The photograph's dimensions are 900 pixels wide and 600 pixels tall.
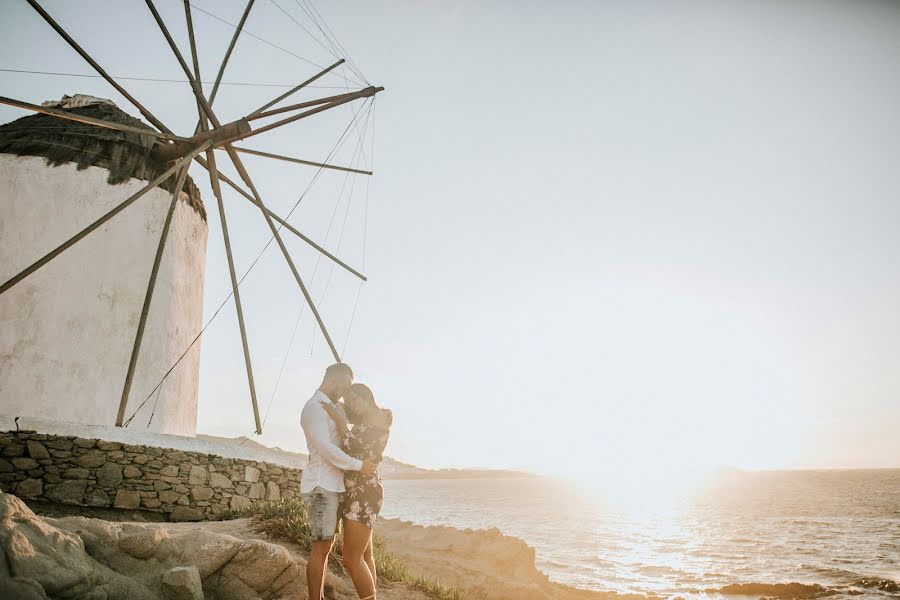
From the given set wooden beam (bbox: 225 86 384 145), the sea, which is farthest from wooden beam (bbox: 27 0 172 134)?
the sea

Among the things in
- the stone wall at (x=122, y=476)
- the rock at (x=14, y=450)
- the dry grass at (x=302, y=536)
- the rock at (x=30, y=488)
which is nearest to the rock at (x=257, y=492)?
the stone wall at (x=122, y=476)

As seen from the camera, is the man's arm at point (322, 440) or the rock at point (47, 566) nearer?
the rock at point (47, 566)

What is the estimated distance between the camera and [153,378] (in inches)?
359

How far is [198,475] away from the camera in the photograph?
25.5 feet

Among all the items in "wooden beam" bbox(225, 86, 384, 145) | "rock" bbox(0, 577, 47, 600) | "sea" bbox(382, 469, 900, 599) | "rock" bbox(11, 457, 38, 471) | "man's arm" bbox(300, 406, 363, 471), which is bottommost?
"sea" bbox(382, 469, 900, 599)

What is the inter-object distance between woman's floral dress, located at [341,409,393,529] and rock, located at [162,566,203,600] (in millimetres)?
1109

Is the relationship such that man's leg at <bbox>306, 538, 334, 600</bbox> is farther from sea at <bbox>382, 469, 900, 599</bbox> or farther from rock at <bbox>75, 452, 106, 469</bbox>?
sea at <bbox>382, 469, 900, 599</bbox>

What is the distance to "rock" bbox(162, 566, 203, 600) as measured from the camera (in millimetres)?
3799

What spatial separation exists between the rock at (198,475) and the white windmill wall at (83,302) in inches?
69.1

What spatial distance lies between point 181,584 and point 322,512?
1067mm

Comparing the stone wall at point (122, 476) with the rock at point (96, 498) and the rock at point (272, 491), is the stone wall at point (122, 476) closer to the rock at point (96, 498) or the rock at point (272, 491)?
the rock at point (96, 498)

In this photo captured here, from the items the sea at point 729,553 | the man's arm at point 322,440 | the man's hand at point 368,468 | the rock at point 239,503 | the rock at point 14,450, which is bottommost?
the sea at point 729,553

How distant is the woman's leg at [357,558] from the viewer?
13.4ft

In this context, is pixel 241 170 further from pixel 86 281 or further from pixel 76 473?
pixel 76 473
